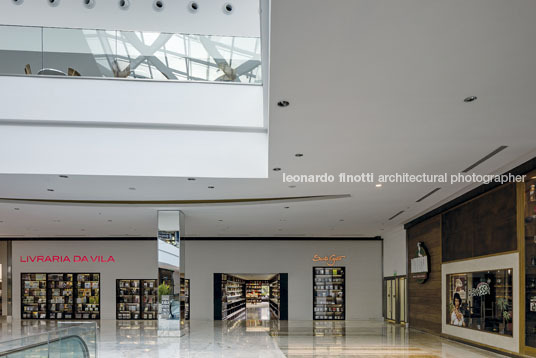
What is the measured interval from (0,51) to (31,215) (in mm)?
7501

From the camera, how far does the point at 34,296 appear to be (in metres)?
21.2

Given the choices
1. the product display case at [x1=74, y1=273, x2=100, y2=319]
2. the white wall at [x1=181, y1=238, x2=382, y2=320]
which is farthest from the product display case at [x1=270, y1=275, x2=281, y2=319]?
the product display case at [x1=74, y1=273, x2=100, y2=319]

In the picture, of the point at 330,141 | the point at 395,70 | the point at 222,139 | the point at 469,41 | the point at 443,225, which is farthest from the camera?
the point at 443,225

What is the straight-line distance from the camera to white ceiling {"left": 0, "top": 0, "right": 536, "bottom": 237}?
3.65 metres

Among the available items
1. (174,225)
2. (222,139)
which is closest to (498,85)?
(222,139)

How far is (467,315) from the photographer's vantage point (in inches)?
426

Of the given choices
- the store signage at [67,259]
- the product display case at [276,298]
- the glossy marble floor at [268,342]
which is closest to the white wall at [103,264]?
the store signage at [67,259]

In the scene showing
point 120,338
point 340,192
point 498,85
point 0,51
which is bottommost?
point 120,338

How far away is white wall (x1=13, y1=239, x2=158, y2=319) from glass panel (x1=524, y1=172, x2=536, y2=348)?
15977 millimetres

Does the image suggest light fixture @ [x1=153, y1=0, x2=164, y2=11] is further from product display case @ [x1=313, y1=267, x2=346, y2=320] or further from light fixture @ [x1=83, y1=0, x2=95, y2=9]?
product display case @ [x1=313, y1=267, x2=346, y2=320]

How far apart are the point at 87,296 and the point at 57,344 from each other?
16312 mm

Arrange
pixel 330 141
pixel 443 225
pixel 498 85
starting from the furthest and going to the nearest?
pixel 443 225, pixel 330 141, pixel 498 85

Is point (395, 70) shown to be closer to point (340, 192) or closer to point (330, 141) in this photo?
point (330, 141)

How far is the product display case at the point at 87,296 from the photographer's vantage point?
2102 centimetres
